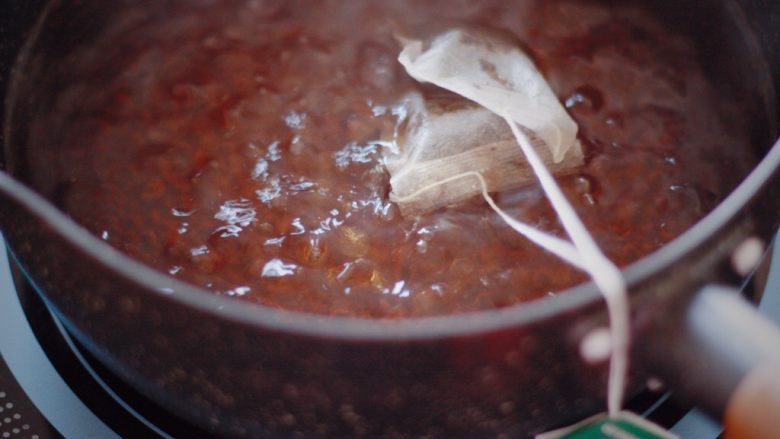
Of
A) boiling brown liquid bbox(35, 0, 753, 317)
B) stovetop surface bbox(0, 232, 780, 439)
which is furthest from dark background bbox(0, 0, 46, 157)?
stovetop surface bbox(0, 232, 780, 439)

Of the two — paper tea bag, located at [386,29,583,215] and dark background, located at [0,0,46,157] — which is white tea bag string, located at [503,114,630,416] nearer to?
paper tea bag, located at [386,29,583,215]

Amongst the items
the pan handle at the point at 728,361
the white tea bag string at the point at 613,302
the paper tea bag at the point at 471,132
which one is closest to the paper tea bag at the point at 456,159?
the paper tea bag at the point at 471,132

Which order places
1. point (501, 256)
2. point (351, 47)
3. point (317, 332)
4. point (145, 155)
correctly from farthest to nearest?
point (351, 47)
point (145, 155)
point (501, 256)
point (317, 332)

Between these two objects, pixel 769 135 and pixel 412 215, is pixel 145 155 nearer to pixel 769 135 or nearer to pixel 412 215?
pixel 412 215

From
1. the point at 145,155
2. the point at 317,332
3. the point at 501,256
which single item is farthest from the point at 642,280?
the point at 145,155

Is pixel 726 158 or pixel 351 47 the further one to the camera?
pixel 351 47
